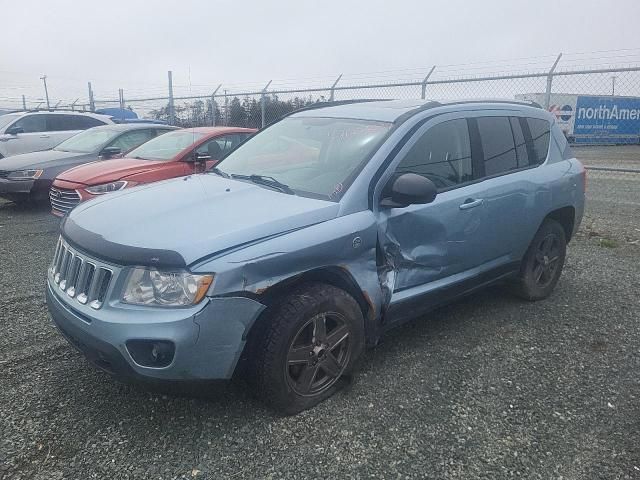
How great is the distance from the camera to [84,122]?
12.0m

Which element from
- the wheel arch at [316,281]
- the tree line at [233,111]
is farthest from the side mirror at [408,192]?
the tree line at [233,111]

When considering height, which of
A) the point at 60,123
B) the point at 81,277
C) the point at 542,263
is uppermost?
the point at 60,123

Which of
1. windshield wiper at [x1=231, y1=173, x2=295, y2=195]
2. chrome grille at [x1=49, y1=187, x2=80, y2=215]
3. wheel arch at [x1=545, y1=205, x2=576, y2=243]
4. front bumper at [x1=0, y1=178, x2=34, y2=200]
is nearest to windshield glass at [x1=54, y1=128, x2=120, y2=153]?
front bumper at [x1=0, y1=178, x2=34, y2=200]

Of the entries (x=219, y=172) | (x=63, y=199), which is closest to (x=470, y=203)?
(x=219, y=172)

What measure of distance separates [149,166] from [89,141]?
10.3ft

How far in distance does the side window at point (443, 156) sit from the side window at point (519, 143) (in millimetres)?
644

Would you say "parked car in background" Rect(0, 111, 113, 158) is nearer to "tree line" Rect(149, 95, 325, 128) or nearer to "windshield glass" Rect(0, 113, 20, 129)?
"windshield glass" Rect(0, 113, 20, 129)

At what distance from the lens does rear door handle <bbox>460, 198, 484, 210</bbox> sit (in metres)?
3.48

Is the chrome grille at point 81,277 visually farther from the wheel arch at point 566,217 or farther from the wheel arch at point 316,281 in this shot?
the wheel arch at point 566,217

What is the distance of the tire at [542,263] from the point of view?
169 inches

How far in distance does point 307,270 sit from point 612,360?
232 centimetres

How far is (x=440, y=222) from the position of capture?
3326 millimetres

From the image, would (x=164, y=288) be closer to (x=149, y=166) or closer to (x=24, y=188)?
(x=149, y=166)

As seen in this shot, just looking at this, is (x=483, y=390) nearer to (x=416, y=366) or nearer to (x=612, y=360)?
(x=416, y=366)
